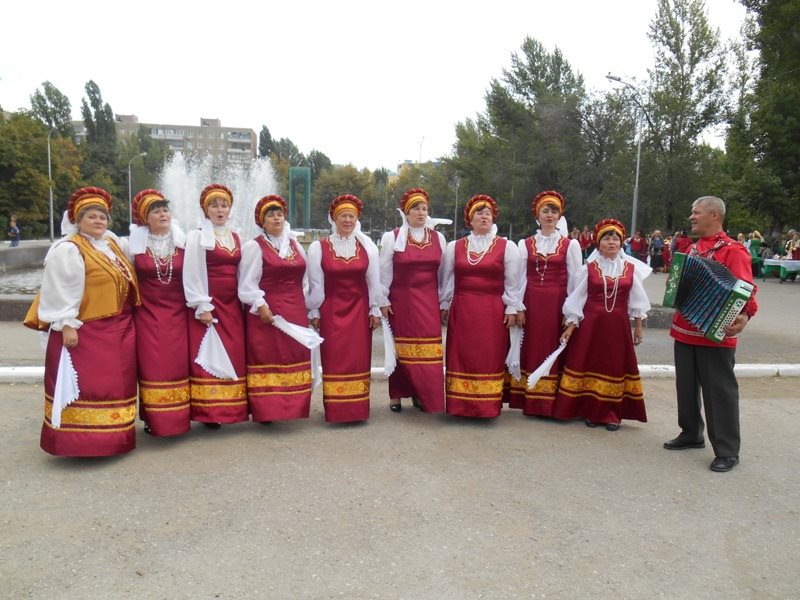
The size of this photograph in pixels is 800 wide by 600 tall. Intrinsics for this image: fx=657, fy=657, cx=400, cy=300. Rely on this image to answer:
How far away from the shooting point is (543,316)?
5395 mm

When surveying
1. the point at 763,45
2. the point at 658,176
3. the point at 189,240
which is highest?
the point at 763,45

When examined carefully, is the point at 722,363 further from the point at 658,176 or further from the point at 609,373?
the point at 658,176

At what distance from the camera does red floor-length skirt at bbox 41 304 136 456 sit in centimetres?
426

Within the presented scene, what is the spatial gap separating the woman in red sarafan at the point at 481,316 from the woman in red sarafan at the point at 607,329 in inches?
20.4

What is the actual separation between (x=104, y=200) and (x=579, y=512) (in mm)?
3640

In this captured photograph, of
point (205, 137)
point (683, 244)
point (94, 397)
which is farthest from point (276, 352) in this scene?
point (205, 137)

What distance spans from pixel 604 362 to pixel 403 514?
7.75ft

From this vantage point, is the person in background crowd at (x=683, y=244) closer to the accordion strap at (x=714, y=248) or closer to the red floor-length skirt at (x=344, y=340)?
the accordion strap at (x=714, y=248)

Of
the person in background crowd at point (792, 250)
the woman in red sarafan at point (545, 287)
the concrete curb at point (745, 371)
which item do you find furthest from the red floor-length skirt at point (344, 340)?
the person in background crowd at point (792, 250)

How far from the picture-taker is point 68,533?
3393mm

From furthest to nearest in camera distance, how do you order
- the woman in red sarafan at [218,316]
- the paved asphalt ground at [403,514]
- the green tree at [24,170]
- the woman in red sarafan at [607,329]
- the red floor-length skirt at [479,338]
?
the green tree at [24,170] < the red floor-length skirt at [479,338] < the woman in red sarafan at [607,329] < the woman in red sarafan at [218,316] < the paved asphalt ground at [403,514]

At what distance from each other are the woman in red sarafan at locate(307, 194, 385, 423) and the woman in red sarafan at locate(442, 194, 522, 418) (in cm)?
71

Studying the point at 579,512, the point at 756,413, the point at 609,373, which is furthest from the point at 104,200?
the point at 756,413

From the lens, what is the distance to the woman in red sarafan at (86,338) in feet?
13.7
